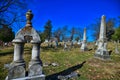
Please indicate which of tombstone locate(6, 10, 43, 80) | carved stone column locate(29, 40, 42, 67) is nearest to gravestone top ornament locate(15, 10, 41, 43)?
tombstone locate(6, 10, 43, 80)

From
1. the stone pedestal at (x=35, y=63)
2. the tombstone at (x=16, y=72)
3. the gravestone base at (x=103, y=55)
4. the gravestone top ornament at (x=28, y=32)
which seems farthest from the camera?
the gravestone base at (x=103, y=55)

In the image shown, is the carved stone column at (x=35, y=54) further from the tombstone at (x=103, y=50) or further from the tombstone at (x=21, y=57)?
the tombstone at (x=103, y=50)

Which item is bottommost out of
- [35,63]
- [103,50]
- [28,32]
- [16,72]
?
[16,72]

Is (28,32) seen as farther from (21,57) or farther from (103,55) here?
(103,55)

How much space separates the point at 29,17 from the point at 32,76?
8.57 feet

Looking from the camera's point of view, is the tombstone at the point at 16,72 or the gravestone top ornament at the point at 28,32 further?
the gravestone top ornament at the point at 28,32

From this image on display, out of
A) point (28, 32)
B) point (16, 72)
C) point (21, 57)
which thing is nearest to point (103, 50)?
point (28, 32)

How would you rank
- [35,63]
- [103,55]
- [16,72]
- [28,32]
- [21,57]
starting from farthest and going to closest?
[103,55]
[35,63]
[28,32]
[21,57]
[16,72]

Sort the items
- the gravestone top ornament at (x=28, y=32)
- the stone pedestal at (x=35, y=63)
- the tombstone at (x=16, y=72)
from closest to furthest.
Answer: the tombstone at (x=16, y=72) → the gravestone top ornament at (x=28, y=32) → the stone pedestal at (x=35, y=63)

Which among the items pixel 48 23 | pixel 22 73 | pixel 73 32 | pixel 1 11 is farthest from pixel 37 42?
pixel 48 23

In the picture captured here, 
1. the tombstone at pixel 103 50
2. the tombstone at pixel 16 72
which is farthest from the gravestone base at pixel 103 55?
the tombstone at pixel 16 72

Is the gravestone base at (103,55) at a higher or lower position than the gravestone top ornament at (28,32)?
lower

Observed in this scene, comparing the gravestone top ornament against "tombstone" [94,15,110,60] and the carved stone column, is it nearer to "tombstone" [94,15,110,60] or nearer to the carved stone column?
the carved stone column

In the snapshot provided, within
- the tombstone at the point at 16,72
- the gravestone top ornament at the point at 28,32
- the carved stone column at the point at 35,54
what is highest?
the gravestone top ornament at the point at 28,32
